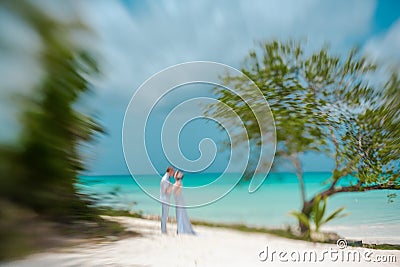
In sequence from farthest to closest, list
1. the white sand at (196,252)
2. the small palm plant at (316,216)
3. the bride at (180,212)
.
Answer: the bride at (180,212) < the small palm plant at (316,216) < the white sand at (196,252)

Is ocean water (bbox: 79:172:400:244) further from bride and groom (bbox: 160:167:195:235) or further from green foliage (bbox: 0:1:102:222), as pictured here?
green foliage (bbox: 0:1:102:222)

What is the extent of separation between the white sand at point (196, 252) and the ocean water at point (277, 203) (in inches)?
5.8

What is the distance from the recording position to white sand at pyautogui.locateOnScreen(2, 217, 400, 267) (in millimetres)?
3264

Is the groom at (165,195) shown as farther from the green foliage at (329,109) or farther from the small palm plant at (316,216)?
the small palm plant at (316,216)

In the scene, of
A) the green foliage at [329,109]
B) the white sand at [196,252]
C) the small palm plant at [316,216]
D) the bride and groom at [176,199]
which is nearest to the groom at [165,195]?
the bride and groom at [176,199]

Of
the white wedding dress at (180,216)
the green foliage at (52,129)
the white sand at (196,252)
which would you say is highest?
the green foliage at (52,129)

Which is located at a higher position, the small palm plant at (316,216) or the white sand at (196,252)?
the small palm plant at (316,216)

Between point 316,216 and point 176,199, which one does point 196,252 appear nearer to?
point 176,199

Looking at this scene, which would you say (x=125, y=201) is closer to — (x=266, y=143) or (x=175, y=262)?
(x=175, y=262)

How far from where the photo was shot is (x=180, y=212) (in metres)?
3.96

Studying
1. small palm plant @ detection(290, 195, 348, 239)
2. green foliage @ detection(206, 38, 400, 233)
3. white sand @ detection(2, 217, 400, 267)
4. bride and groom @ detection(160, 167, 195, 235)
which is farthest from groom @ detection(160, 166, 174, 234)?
small palm plant @ detection(290, 195, 348, 239)

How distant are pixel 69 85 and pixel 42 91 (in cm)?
25

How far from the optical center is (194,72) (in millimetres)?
3875

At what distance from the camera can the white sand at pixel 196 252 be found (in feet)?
10.7
